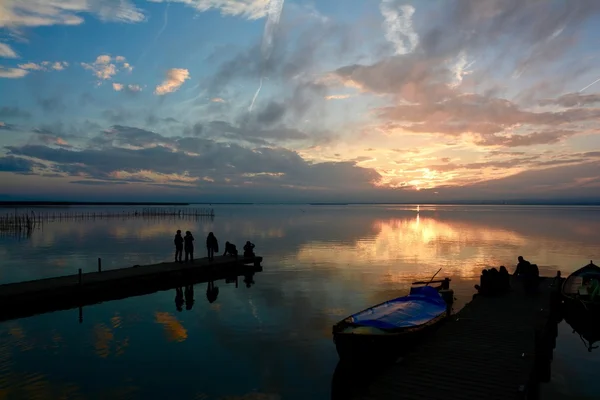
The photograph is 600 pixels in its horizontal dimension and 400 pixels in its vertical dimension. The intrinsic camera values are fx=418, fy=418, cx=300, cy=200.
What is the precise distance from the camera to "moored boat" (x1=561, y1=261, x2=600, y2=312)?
73.1ft

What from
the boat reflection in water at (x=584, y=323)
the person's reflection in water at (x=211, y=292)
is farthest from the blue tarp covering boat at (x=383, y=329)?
the person's reflection in water at (x=211, y=292)

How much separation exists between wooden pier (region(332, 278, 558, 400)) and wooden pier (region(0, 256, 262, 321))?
60.3 ft

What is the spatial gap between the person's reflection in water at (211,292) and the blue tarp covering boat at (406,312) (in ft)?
44.9

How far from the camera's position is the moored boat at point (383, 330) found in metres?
13.8

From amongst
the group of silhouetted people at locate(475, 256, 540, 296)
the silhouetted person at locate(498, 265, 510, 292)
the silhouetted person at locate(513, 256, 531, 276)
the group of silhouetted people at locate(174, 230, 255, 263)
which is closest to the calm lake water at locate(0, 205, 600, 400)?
the group of silhouetted people at locate(475, 256, 540, 296)

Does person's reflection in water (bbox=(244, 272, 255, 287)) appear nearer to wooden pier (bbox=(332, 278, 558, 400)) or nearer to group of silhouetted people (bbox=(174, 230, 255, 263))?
group of silhouetted people (bbox=(174, 230, 255, 263))

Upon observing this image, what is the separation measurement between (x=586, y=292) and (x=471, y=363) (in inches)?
608

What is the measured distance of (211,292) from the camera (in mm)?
30234

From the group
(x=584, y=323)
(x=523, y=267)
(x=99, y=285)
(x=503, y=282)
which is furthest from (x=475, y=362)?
(x=99, y=285)

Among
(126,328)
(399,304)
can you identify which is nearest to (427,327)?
(399,304)

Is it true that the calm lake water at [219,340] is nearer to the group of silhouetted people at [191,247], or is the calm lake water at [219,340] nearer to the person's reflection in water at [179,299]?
the person's reflection in water at [179,299]

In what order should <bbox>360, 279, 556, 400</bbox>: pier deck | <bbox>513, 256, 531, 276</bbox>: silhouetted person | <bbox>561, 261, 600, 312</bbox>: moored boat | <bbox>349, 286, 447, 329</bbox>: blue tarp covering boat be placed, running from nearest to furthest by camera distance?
<bbox>360, 279, 556, 400</bbox>: pier deck → <bbox>349, 286, 447, 329</bbox>: blue tarp covering boat → <bbox>561, 261, 600, 312</bbox>: moored boat → <bbox>513, 256, 531, 276</bbox>: silhouetted person

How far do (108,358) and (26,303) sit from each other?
10686 millimetres

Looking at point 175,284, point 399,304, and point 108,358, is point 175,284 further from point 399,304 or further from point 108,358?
point 399,304
